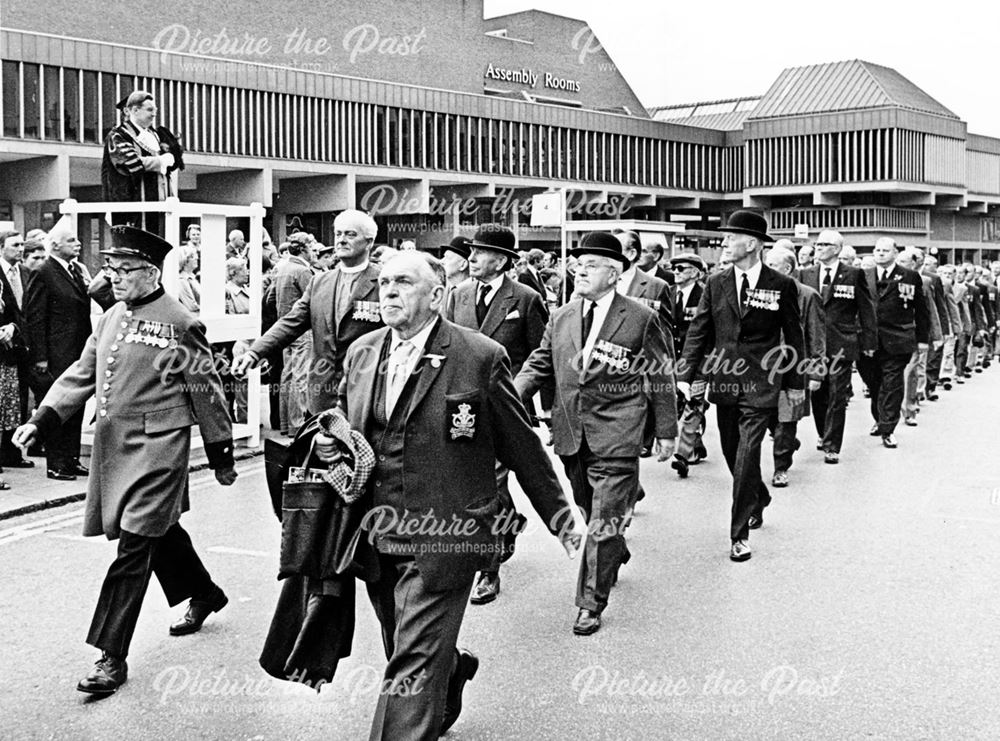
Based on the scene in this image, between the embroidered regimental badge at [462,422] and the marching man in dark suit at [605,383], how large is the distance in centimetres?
228

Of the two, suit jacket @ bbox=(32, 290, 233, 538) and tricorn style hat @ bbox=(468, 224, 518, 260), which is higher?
tricorn style hat @ bbox=(468, 224, 518, 260)

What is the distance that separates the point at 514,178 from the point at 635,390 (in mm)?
33637

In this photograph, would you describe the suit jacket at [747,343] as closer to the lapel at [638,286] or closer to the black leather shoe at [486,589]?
the black leather shoe at [486,589]

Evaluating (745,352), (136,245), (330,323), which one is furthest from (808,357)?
(136,245)

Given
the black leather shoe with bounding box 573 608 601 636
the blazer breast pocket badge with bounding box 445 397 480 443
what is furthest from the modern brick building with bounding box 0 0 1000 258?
the blazer breast pocket badge with bounding box 445 397 480 443

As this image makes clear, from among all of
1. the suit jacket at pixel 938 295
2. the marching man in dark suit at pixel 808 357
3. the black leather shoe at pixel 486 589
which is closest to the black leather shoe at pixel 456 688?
the black leather shoe at pixel 486 589

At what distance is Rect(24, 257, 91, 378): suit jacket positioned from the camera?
435 inches

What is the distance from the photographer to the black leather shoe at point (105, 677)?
5477mm

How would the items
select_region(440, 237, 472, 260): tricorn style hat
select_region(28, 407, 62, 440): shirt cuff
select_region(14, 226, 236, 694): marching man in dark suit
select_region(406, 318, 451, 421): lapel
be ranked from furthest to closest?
select_region(440, 237, 472, 260): tricorn style hat, select_region(28, 407, 62, 440): shirt cuff, select_region(14, 226, 236, 694): marching man in dark suit, select_region(406, 318, 451, 421): lapel

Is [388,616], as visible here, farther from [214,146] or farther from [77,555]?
[214,146]

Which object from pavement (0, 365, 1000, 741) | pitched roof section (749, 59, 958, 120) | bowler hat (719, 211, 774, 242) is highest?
pitched roof section (749, 59, 958, 120)

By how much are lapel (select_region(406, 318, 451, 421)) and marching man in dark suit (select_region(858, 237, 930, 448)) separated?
9.93m

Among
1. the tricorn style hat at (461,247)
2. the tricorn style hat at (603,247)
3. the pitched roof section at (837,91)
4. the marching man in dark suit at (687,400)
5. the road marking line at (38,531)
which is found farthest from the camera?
the pitched roof section at (837,91)

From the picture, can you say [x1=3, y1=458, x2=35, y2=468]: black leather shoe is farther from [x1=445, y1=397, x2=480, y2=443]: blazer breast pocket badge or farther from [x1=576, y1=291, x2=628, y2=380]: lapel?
[x1=445, y1=397, x2=480, y2=443]: blazer breast pocket badge
